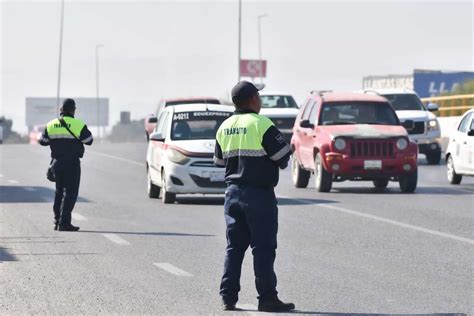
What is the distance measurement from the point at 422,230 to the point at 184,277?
242 inches

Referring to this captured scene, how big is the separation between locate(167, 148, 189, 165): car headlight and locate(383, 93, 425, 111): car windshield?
607 inches

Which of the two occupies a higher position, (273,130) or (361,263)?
(273,130)

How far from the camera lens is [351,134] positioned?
2769 centimetres

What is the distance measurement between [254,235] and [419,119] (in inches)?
1086

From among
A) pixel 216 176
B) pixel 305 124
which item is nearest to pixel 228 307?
pixel 216 176

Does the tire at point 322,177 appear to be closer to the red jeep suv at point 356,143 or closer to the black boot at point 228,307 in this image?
the red jeep suv at point 356,143

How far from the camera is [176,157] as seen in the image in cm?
2488

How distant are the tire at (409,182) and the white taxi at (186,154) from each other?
11.8 feet

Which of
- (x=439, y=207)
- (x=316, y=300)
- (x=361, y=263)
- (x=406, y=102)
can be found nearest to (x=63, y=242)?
(x=361, y=263)

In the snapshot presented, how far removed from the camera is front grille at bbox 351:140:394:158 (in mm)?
27578

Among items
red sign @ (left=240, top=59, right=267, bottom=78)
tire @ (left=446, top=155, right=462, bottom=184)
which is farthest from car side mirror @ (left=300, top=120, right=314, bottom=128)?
red sign @ (left=240, top=59, right=267, bottom=78)

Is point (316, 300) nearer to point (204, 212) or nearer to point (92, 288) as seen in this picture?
point (92, 288)

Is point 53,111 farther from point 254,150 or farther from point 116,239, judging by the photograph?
point 254,150

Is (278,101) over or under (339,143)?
over
